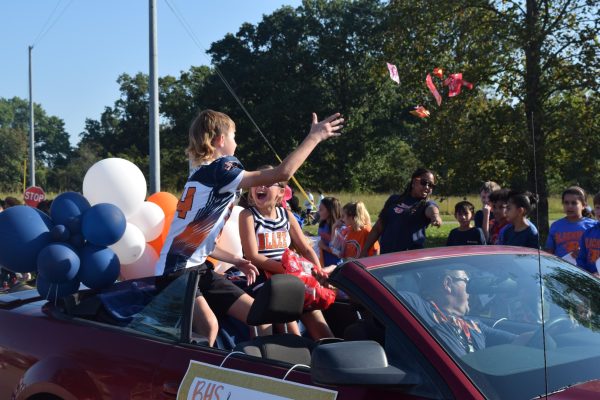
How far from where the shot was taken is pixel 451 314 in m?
2.46

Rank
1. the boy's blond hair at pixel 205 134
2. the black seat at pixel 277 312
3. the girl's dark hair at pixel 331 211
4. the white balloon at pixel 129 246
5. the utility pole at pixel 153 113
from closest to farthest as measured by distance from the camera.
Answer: the black seat at pixel 277 312
the boy's blond hair at pixel 205 134
the white balloon at pixel 129 246
the girl's dark hair at pixel 331 211
the utility pole at pixel 153 113

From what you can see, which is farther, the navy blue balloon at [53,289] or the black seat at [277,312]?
the navy blue balloon at [53,289]

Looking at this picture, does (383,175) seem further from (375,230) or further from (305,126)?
(375,230)

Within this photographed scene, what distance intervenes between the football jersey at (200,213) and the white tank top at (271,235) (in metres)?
0.69

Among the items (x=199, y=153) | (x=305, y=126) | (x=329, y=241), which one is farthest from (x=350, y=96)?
(x=199, y=153)

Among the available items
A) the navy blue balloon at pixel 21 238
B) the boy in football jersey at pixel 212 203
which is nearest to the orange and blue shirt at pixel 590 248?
the boy in football jersey at pixel 212 203

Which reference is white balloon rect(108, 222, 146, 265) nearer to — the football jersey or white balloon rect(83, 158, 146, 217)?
white balloon rect(83, 158, 146, 217)

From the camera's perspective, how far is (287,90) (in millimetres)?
46781

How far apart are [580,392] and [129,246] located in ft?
10.4

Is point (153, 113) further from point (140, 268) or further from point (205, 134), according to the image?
point (205, 134)

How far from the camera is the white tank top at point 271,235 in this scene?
4184 mm

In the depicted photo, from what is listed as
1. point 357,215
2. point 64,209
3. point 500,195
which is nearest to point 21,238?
point 64,209

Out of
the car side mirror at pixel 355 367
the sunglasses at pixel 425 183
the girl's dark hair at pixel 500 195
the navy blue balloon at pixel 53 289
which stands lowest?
the car side mirror at pixel 355 367

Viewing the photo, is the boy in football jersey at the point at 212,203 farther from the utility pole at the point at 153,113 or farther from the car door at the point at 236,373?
the utility pole at the point at 153,113
